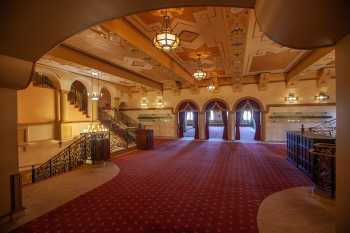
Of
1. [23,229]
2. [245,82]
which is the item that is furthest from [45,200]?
[245,82]

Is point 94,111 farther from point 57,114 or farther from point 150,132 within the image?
point 150,132

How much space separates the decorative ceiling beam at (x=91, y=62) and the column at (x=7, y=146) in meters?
4.05

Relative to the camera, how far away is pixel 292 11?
168cm

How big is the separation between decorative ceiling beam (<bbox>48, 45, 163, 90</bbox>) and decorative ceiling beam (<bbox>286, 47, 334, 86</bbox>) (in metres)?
9.23

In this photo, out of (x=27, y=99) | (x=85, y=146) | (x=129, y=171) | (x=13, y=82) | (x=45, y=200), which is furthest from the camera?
(x=27, y=99)

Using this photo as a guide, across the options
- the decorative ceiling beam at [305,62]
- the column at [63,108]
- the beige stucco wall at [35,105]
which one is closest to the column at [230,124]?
the decorative ceiling beam at [305,62]

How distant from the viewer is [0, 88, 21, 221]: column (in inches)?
125

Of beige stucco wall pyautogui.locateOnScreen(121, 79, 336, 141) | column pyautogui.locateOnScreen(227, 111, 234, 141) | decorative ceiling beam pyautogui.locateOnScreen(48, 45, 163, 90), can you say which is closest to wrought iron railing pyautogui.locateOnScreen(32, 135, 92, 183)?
decorative ceiling beam pyautogui.locateOnScreen(48, 45, 163, 90)

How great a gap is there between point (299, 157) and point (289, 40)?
5970 millimetres

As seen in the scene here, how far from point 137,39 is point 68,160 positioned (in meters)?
6.00

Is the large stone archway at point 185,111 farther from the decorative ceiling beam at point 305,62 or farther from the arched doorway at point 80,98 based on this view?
the arched doorway at point 80,98

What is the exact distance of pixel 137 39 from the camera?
613 cm

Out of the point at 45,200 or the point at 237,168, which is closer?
the point at 45,200

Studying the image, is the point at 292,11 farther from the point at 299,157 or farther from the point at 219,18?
the point at 299,157
